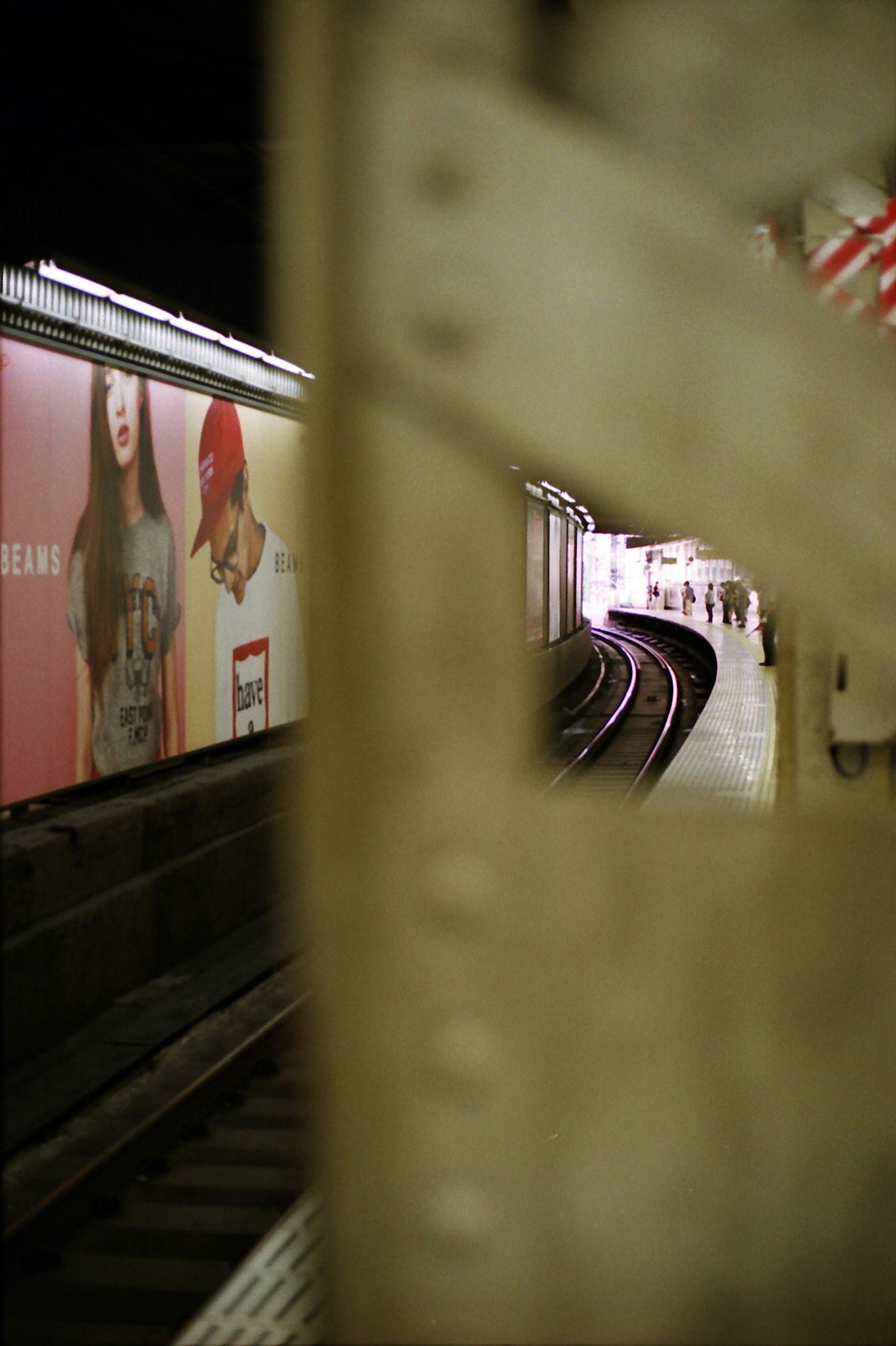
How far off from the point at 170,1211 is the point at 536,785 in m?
3.63

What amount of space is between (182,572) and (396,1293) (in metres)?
7.07

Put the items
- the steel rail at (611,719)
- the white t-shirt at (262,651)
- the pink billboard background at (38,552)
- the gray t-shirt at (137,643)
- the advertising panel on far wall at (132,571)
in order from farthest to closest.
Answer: the white t-shirt at (262,651), the gray t-shirt at (137,643), the advertising panel on far wall at (132,571), the pink billboard background at (38,552), the steel rail at (611,719)

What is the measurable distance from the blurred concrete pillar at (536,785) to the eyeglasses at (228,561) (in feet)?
24.1

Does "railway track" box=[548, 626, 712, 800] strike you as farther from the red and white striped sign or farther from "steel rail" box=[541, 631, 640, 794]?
the red and white striped sign

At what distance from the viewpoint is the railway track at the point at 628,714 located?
1.68 m

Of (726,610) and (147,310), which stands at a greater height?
(147,310)

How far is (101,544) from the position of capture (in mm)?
7051

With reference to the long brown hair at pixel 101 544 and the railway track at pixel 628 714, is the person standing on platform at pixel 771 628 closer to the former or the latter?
the railway track at pixel 628 714

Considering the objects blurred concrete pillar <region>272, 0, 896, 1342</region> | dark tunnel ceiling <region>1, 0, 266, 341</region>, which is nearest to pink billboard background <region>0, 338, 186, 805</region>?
dark tunnel ceiling <region>1, 0, 266, 341</region>

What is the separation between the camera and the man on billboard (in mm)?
8594

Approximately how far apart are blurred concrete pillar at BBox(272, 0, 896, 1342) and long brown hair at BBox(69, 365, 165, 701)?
18.7 feet

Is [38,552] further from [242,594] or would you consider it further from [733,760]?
[733,760]

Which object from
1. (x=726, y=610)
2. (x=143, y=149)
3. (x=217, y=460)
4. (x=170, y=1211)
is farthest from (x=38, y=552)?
(x=726, y=610)

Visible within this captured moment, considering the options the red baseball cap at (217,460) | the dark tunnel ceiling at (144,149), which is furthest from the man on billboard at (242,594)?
the dark tunnel ceiling at (144,149)
